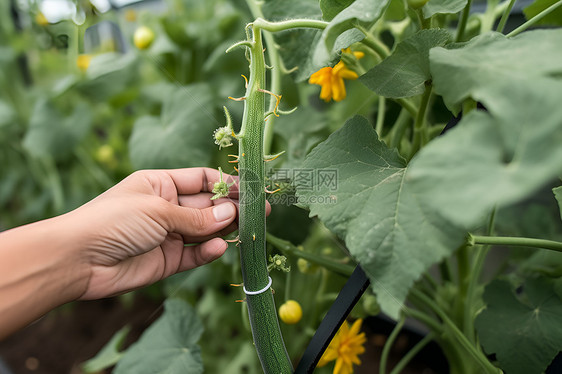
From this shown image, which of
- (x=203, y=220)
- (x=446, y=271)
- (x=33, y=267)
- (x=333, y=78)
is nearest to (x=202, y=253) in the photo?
(x=203, y=220)

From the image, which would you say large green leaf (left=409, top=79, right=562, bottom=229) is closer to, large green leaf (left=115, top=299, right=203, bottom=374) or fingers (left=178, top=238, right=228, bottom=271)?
fingers (left=178, top=238, right=228, bottom=271)

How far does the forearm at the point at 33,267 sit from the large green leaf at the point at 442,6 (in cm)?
43

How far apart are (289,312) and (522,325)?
11.7 inches

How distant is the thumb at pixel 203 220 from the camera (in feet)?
1.61

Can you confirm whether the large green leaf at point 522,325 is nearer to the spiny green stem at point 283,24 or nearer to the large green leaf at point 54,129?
the spiny green stem at point 283,24

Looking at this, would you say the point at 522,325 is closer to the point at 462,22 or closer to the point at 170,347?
the point at 462,22

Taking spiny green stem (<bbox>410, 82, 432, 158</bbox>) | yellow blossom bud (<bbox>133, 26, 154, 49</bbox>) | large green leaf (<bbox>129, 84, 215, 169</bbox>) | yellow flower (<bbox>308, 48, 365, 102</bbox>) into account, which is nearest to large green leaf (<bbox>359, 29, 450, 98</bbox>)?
spiny green stem (<bbox>410, 82, 432, 158</bbox>)

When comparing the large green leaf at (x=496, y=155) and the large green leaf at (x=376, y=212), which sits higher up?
the large green leaf at (x=496, y=155)

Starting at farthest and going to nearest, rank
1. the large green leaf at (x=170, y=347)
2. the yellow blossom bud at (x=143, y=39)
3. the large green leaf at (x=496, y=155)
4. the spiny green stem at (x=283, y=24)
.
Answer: the yellow blossom bud at (x=143, y=39), the large green leaf at (x=170, y=347), the spiny green stem at (x=283, y=24), the large green leaf at (x=496, y=155)

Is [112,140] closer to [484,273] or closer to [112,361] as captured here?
[112,361]

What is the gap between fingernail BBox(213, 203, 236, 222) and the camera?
0.49 m

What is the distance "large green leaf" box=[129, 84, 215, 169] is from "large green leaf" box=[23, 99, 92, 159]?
41 cm

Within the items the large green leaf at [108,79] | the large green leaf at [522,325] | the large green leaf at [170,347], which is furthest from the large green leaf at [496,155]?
the large green leaf at [108,79]

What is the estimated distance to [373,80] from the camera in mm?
415
